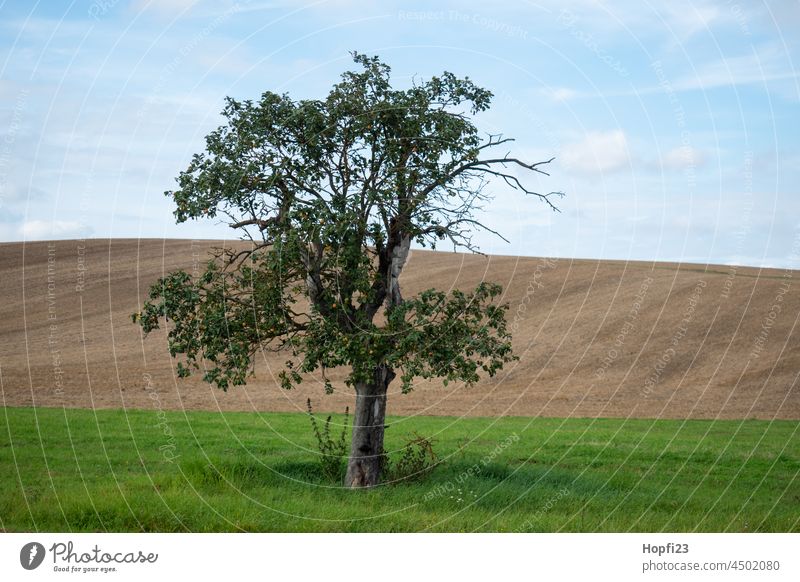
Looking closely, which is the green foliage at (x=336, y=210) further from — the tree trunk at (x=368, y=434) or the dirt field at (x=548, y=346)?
the dirt field at (x=548, y=346)

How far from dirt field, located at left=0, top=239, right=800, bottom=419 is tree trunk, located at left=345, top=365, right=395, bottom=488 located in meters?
14.7

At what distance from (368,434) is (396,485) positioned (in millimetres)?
1019

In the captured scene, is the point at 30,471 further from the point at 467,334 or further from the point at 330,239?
the point at 467,334

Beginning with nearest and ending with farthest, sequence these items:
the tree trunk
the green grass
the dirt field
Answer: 1. the green grass
2. the tree trunk
3. the dirt field

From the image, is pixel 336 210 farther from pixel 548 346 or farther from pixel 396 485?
pixel 548 346

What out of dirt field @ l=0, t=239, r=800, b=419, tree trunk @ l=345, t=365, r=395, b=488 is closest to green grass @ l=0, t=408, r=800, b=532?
tree trunk @ l=345, t=365, r=395, b=488

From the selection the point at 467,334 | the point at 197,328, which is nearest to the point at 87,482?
the point at 197,328

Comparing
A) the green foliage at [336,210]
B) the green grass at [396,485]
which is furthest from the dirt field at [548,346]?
the green foliage at [336,210]

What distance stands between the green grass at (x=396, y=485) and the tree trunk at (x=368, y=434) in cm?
46

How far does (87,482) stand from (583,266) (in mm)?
49885

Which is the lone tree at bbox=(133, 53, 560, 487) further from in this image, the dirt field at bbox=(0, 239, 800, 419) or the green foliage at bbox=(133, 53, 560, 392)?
the dirt field at bbox=(0, 239, 800, 419)

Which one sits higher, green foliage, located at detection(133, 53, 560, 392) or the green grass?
green foliage, located at detection(133, 53, 560, 392)

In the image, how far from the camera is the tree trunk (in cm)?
1378

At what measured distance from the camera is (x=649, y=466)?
18.7 metres
